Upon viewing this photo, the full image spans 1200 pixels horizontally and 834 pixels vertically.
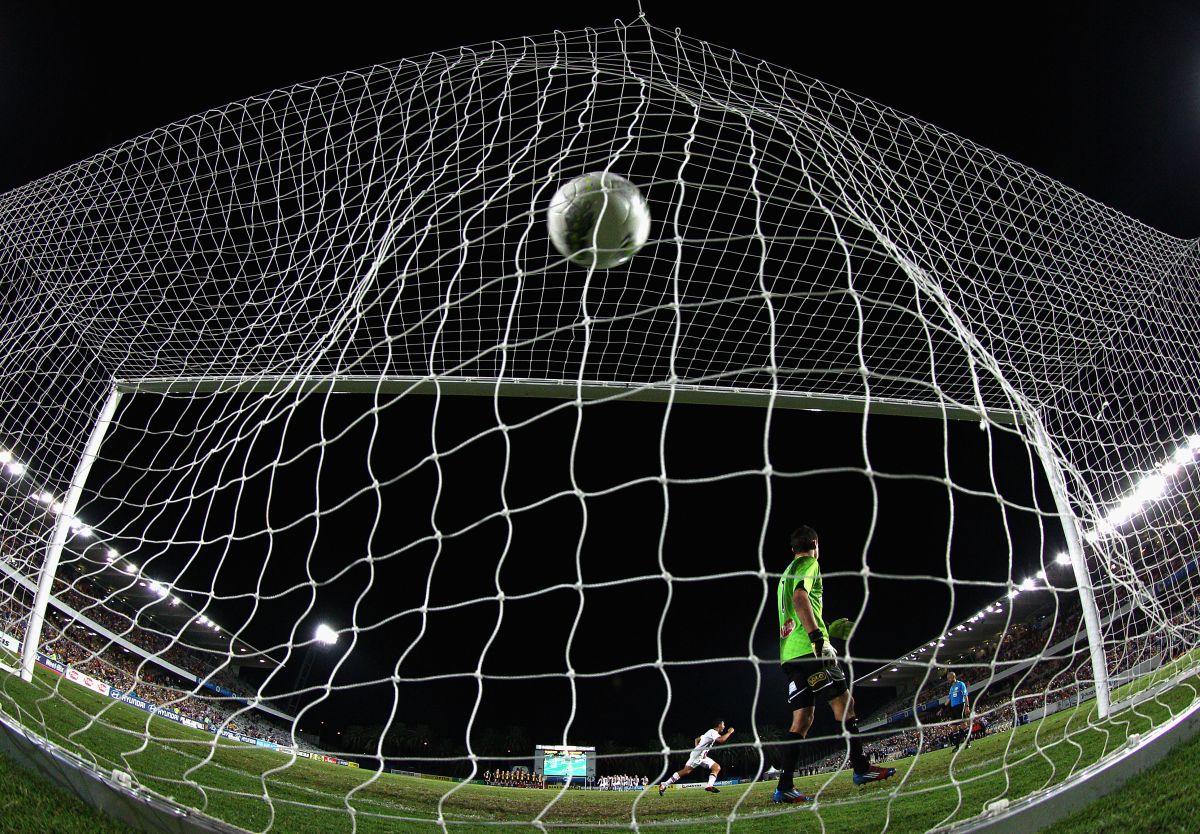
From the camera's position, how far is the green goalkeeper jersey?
307cm

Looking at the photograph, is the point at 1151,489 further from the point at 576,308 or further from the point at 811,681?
the point at 576,308

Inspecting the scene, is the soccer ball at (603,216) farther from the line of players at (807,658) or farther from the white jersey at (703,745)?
the white jersey at (703,745)

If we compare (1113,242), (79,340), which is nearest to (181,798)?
(79,340)

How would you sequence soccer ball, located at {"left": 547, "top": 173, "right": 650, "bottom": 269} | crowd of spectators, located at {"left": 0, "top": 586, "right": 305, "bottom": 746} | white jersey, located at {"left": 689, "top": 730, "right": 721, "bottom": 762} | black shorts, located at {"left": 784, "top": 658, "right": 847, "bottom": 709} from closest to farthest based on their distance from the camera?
black shorts, located at {"left": 784, "top": 658, "right": 847, "bottom": 709} → soccer ball, located at {"left": 547, "top": 173, "right": 650, "bottom": 269} → white jersey, located at {"left": 689, "top": 730, "right": 721, "bottom": 762} → crowd of spectators, located at {"left": 0, "top": 586, "right": 305, "bottom": 746}

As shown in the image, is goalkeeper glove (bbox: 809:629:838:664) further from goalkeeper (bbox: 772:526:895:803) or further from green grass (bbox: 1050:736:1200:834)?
green grass (bbox: 1050:736:1200:834)

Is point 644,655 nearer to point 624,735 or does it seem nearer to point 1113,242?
point 624,735

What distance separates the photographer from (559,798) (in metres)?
3.52

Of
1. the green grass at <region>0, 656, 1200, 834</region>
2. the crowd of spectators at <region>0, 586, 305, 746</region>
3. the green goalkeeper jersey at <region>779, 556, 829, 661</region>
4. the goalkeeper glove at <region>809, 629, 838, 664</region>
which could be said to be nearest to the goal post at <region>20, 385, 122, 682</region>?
the green grass at <region>0, 656, 1200, 834</region>

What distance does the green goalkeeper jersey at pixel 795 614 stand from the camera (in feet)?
10.1

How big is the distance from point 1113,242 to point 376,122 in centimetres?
531

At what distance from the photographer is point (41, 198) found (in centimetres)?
461

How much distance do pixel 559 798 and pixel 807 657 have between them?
1593 millimetres

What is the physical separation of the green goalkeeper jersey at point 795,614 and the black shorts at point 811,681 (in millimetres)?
58

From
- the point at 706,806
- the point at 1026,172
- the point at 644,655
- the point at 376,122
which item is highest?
the point at 644,655
